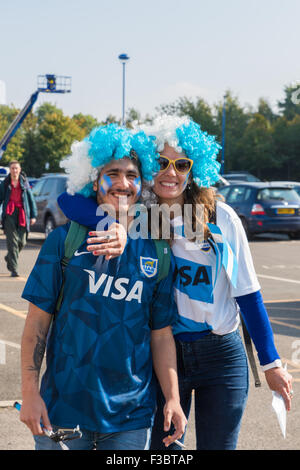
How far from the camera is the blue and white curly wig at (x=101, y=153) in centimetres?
226

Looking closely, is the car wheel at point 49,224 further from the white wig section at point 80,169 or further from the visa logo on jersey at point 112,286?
the visa logo on jersey at point 112,286

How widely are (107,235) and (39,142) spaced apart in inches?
2674

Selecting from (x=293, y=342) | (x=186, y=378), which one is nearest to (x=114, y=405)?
(x=186, y=378)

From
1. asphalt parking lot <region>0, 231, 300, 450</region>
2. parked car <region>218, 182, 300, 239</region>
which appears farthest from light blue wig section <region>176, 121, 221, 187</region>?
parked car <region>218, 182, 300, 239</region>

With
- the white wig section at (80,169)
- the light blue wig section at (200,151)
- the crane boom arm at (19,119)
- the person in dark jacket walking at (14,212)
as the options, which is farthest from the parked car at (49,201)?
the crane boom arm at (19,119)

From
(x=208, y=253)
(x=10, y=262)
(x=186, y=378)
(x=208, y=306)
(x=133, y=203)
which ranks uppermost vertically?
(x=133, y=203)

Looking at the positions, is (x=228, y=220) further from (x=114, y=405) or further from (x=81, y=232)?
(x=114, y=405)

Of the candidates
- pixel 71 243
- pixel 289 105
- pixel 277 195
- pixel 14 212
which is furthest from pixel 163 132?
Result: pixel 289 105

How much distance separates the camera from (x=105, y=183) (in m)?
2.29

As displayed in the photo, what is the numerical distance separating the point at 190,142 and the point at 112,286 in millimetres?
758

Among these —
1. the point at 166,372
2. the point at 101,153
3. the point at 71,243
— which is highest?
the point at 101,153

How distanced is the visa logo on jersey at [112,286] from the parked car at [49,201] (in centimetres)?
1362

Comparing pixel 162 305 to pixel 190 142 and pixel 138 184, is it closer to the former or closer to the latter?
pixel 138 184

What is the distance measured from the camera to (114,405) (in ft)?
6.92
